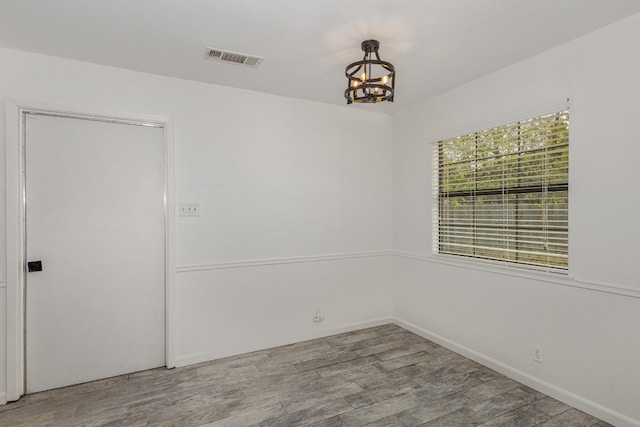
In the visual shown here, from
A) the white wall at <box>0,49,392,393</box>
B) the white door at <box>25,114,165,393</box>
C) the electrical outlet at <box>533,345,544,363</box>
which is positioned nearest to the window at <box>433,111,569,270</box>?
the electrical outlet at <box>533,345,544,363</box>

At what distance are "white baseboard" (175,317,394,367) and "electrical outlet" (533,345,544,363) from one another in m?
1.78

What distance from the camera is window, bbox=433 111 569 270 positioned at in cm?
263

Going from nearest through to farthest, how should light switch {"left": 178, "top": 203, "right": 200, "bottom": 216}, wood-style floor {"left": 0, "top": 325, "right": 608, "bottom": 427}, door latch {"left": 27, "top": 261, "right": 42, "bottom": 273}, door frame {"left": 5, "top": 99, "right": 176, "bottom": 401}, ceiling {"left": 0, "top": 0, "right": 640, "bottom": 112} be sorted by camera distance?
ceiling {"left": 0, "top": 0, "right": 640, "bottom": 112}
wood-style floor {"left": 0, "top": 325, "right": 608, "bottom": 427}
door frame {"left": 5, "top": 99, "right": 176, "bottom": 401}
door latch {"left": 27, "top": 261, "right": 42, "bottom": 273}
light switch {"left": 178, "top": 203, "right": 200, "bottom": 216}

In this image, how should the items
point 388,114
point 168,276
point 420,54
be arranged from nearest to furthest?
point 420,54 < point 168,276 < point 388,114

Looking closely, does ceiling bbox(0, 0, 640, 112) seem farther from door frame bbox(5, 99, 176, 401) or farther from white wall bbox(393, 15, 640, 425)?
door frame bbox(5, 99, 176, 401)

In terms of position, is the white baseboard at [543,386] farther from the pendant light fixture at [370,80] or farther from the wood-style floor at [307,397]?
the pendant light fixture at [370,80]

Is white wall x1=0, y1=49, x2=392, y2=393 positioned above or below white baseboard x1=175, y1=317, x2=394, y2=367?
above

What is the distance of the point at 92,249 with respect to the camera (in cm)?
288

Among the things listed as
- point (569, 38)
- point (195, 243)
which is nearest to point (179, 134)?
point (195, 243)

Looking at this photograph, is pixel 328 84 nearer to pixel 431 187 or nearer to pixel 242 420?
pixel 431 187

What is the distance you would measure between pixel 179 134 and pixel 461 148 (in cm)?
276

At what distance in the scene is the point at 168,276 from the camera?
Answer: 122 inches

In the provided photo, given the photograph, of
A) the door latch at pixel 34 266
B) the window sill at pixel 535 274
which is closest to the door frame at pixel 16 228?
the door latch at pixel 34 266

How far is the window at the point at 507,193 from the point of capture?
263cm
